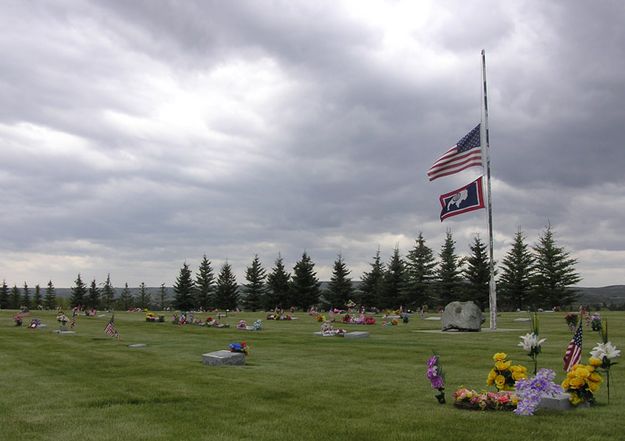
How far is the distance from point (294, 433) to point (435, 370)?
3.20 metres

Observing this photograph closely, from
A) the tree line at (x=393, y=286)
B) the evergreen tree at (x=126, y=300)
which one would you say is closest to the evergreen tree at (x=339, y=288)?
the tree line at (x=393, y=286)

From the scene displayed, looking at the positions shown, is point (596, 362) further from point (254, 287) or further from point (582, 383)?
point (254, 287)

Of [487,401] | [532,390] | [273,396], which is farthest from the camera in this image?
[273,396]

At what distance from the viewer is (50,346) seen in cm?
2444

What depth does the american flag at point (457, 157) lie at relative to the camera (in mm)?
29828

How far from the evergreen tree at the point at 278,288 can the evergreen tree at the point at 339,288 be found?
630 centimetres

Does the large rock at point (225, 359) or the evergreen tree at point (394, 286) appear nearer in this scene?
the large rock at point (225, 359)

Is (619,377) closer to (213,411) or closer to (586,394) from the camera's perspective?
(586,394)

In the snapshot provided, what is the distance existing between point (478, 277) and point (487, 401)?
64.1 meters

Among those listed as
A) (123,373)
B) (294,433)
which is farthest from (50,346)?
(294,433)

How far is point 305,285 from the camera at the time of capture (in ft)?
272

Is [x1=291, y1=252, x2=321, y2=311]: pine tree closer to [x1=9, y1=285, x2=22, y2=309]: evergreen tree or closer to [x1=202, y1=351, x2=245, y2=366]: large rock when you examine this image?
[x1=9, y1=285, x2=22, y2=309]: evergreen tree

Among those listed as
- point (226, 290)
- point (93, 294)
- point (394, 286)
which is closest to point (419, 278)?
point (394, 286)

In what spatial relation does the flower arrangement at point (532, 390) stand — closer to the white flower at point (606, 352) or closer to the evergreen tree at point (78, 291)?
the white flower at point (606, 352)
